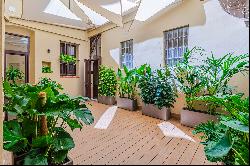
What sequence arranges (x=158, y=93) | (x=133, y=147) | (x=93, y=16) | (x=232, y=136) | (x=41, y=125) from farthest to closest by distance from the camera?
1. (x=93, y=16)
2. (x=158, y=93)
3. (x=133, y=147)
4. (x=41, y=125)
5. (x=232, y=136)

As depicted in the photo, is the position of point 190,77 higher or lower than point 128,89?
higher

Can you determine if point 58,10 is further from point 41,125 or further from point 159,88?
point 41,125

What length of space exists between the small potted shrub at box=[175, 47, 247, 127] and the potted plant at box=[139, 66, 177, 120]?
0.29 m

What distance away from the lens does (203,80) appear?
126 inches

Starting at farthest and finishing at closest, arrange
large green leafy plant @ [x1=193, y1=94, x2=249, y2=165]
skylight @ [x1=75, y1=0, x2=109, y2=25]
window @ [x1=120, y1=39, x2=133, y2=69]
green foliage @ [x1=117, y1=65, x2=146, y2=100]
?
1. window @ [x1=120, y1=39, x2=133, y2=69]
2. green foliage @ [x1=117, y1=65, x2=146, y2=100]
3. skylight @ [x1=75, y1=0, x2=109, y2=25]
4. large green leafy plant @ [x1=193, y1=94, x2=249, y2=165]

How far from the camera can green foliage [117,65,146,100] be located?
4.57 metres

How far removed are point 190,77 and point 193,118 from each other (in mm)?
698

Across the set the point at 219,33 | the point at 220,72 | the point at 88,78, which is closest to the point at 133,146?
the point at 220,72

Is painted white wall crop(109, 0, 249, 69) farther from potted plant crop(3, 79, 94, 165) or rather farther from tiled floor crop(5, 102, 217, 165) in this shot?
potted plant crop(3, 79, 94, 165)

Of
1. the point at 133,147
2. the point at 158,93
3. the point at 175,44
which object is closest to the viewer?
the point at 133,147

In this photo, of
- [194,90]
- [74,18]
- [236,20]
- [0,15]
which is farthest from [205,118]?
[74,18]

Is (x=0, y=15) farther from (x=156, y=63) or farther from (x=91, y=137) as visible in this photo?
(x=156, y=63)

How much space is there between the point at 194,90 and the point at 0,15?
2.91 meters

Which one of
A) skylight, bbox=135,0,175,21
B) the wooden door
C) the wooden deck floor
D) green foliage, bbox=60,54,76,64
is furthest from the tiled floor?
the wooden door
